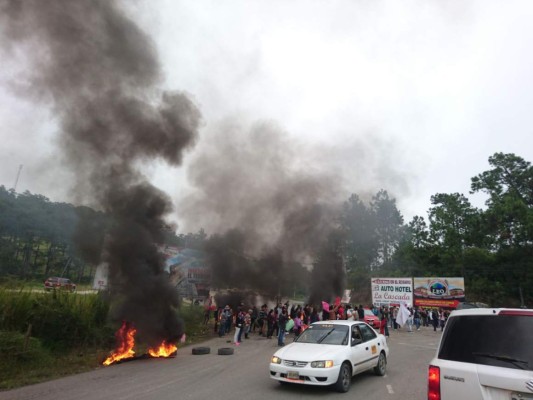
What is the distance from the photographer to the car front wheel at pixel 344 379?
6.90 m

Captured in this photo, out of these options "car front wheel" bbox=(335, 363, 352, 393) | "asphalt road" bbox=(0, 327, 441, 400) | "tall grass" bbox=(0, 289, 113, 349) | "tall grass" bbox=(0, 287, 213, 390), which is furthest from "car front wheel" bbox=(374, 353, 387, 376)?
"tall grass" bbox=(0, 289, 113, 349)

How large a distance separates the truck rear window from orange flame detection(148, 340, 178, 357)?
407 inches

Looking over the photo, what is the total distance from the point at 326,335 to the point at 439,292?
23.2 meters

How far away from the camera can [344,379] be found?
7020 millimetres

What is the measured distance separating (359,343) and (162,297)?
7866mm

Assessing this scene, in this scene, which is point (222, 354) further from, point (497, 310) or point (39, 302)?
point (497, 310)

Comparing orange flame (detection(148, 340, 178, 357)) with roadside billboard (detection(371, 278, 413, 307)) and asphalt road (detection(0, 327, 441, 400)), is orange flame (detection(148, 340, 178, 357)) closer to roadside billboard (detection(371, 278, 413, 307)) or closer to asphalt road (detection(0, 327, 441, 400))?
asphalt road (detection(0, 327, 441, 400))

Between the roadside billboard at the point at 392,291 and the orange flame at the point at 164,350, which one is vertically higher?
the roadside billboard at the point at 392,291

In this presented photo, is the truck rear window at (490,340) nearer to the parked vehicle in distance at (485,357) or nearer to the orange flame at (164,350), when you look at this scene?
the parked vehicle in distance at (485,357)

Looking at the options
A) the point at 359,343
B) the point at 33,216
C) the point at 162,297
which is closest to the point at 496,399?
the point at 359,343

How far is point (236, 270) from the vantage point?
3462 centimetres

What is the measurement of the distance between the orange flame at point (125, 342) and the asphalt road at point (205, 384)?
595mm

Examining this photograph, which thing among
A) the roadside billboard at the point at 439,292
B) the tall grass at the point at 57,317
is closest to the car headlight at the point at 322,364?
the tall grass at the point at 57,317

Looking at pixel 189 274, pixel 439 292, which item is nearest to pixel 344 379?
pixel 439 292
